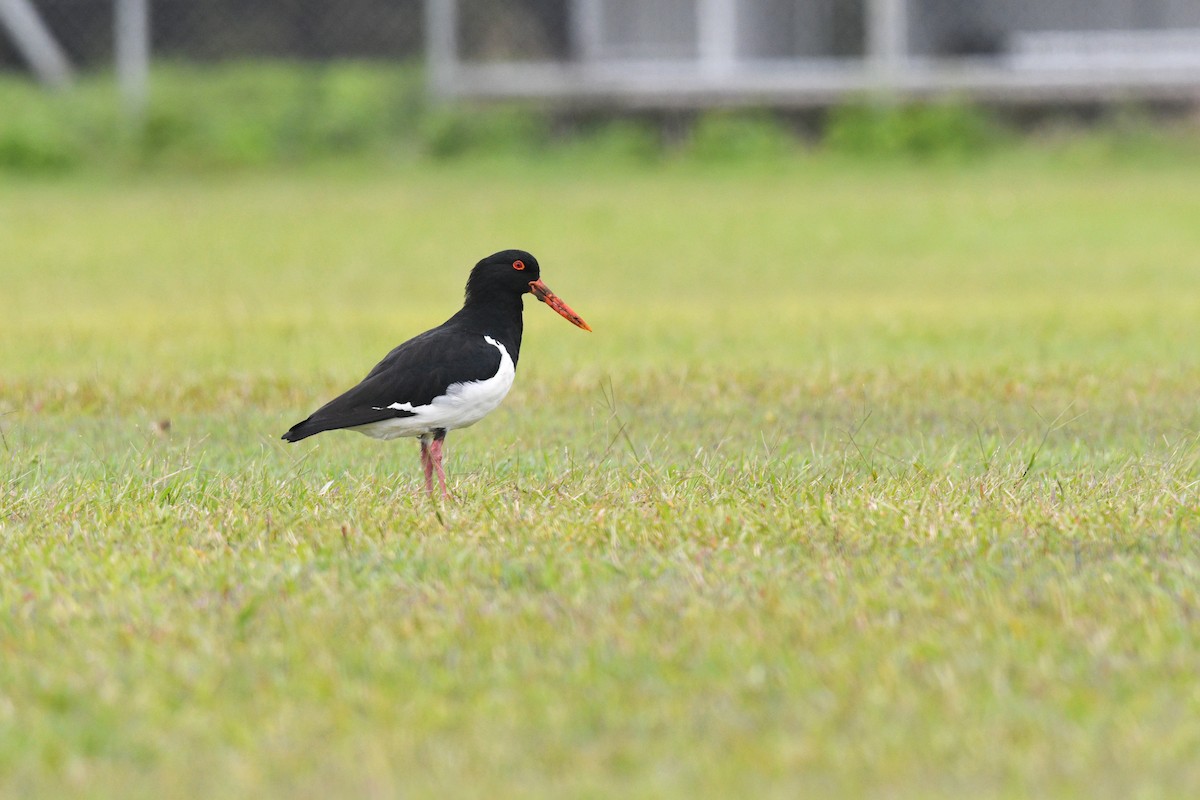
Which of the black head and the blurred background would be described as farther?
the blurred background

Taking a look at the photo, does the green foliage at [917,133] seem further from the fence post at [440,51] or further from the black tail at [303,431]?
the black tail at [303,431]

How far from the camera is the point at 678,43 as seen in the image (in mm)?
32656

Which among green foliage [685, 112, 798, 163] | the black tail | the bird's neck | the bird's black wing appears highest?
the bird's neck

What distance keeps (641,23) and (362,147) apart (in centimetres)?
547

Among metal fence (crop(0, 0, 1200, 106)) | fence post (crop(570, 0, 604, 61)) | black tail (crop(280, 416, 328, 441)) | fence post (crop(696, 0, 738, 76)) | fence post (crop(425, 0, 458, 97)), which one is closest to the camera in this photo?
black tail (crop(280, 416, 328, 441))

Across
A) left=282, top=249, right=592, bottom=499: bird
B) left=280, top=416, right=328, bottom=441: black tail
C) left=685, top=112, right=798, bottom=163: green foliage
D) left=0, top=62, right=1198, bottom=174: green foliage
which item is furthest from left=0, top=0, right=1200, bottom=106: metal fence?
left=280, top=416, right=328, bottom=441: black tail

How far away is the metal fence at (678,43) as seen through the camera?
30.8 metres

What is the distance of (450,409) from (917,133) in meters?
22.7

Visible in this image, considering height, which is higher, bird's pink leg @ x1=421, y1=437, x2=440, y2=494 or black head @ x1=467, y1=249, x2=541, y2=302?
black head @ x1=467, y1=249, x2=541, y2=302

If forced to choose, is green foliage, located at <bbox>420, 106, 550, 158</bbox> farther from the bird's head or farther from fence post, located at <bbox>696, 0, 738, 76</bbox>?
the bird's head

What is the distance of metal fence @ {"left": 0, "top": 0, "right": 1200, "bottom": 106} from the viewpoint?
3084 cm

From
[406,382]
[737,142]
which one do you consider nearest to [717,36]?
[737,142]

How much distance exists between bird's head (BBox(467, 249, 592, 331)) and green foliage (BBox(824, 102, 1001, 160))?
2127 cm

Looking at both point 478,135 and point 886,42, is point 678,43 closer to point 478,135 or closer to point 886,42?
point 886,42
